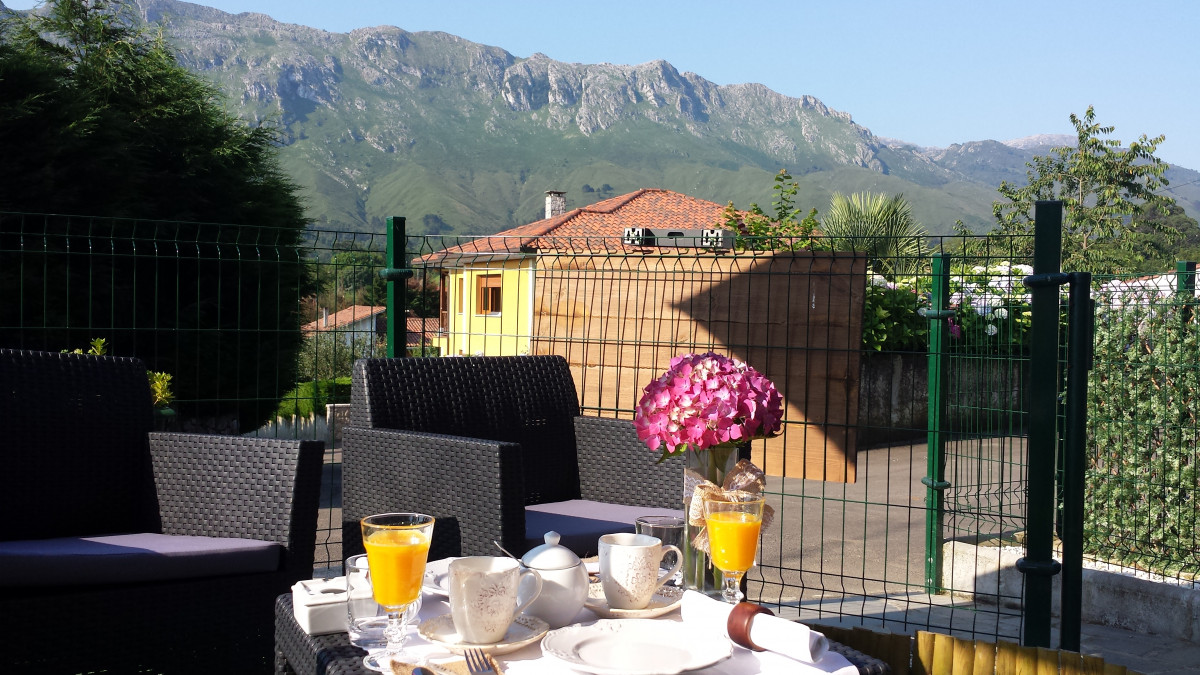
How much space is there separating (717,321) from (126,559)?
7.37 ft

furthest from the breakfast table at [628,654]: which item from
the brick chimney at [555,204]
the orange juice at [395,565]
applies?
the brick chimney at [555,204]

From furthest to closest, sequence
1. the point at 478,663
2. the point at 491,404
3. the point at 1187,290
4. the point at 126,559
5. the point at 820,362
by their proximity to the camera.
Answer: the point at 1187,290 → the point at 820,362 → the point at 491,404 → the point at 126,559 → the point at 478,663

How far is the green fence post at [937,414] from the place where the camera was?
12.0ft

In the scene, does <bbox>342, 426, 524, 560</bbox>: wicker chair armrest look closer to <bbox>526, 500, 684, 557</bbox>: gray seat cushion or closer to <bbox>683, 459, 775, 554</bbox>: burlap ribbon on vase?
<bbox>526, 500, 684, 557</bbox>: gray seat cushion

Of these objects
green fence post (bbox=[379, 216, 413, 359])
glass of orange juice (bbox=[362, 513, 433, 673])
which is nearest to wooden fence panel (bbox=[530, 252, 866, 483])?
green fence post (bbox=[379, 216, 413, 359])

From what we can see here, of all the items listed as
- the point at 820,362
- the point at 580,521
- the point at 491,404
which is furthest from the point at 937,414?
the point at 491,404

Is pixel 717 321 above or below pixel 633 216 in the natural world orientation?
below

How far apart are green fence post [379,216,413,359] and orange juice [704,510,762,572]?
246 cm

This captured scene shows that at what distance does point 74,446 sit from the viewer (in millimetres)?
2660

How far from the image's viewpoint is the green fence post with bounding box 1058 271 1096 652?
2545 millimetres

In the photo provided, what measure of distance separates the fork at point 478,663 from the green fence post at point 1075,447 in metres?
1.93

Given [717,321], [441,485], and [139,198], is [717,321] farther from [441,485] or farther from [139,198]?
[139,198]

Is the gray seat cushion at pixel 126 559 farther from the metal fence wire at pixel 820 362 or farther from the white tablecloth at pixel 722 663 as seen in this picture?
the white tablecloth at pixel 722 663

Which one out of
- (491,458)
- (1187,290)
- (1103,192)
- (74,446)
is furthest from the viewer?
(1103,192)
